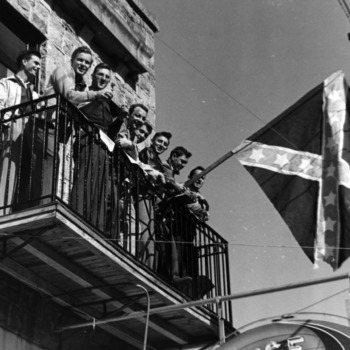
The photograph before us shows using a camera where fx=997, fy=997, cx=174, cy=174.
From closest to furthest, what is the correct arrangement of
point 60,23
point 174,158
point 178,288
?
point 178,288, point 174,158, point 60,23

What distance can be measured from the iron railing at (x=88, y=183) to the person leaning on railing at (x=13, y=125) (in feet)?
0.03

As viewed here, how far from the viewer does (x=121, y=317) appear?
33.6 ft

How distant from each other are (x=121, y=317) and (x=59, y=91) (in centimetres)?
240

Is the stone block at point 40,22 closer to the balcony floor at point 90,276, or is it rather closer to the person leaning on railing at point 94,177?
the person leaning on railing at point 94,177

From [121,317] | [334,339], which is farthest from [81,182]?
[334,339]

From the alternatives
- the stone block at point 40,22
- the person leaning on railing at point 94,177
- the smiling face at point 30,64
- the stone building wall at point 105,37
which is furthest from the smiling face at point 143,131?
the stone block at point 40,22

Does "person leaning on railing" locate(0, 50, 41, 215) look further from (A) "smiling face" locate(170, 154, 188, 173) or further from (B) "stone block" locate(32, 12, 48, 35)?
(A) "smiling face" locate(170, 154, 188, 173)

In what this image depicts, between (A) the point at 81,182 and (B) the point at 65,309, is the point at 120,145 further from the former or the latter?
(B) the point at 65,309

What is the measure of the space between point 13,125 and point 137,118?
5.10 feet

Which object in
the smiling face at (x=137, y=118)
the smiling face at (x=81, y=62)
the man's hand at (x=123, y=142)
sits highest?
the smiling face at (x=81, y=62)

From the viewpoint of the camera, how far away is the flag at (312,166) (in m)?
10.2

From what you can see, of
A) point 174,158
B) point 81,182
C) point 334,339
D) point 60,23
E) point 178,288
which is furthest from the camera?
point 60,23

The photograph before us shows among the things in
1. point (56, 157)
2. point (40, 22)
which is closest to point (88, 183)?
point (56, 157)

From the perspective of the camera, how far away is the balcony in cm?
937
